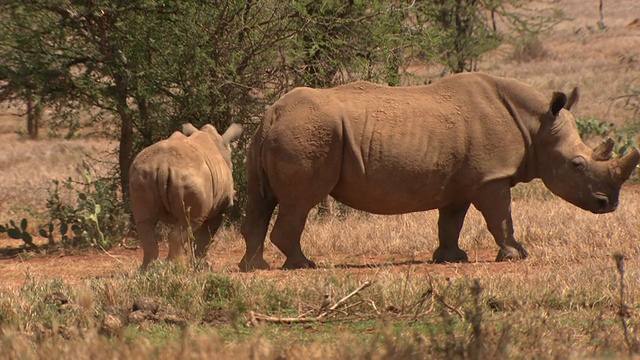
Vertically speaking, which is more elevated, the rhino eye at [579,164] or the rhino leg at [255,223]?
the rhino eye at [579,164]

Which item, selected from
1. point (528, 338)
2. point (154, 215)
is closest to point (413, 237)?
point (154, 215)

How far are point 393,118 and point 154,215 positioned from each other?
2.51 m

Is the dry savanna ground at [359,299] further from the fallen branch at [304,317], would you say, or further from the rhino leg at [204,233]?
the rhino leg at [204,233]

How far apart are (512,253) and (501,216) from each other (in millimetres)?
377

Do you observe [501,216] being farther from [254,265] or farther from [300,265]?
[254,265]

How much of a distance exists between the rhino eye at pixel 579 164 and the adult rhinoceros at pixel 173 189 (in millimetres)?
3522

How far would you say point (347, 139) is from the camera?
9.94 m

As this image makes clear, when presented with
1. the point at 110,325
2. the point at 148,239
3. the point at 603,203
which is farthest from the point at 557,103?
the point at 110,325

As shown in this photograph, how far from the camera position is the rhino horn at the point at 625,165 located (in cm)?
1004

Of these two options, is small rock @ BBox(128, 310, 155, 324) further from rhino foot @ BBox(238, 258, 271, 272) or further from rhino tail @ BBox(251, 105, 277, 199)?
rhino tail @ BBox(251, 105, 277, 199)

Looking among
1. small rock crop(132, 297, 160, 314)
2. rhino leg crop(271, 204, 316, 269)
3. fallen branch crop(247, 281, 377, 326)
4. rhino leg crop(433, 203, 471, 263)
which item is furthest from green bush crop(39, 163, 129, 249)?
fallen branch crop(247, 281, 377, 326)

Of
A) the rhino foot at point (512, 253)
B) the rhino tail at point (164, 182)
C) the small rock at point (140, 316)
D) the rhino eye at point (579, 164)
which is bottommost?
the rhino foot at point (512, 253)

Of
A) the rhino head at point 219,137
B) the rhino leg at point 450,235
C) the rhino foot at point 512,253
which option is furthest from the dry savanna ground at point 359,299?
the rhino head at point 219,137

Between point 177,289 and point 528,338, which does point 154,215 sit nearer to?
point 177,289
